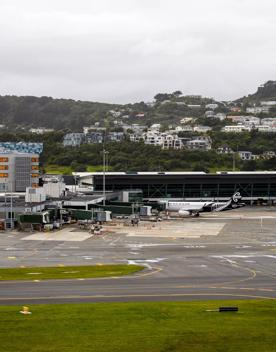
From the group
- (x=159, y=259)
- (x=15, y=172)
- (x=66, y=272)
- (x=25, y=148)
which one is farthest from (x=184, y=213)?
(x=66, y=272)

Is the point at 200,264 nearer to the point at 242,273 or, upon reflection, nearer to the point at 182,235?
the point at 242,273

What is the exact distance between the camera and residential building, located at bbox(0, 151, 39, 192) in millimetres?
173250

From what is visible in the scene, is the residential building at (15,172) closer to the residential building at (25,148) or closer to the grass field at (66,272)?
the residential building at (25,148)

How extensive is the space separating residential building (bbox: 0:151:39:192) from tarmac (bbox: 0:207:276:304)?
4622 cm

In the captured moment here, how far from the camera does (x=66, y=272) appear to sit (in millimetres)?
69375

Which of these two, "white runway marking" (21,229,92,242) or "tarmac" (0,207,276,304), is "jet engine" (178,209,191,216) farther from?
"white runway marking" (21,229,92,242)

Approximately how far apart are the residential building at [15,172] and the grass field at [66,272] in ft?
333

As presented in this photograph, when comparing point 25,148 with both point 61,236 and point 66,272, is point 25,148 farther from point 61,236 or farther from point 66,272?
point 66,272

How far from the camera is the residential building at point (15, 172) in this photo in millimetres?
173250

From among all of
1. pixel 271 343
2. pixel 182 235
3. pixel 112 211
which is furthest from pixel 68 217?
pixel 271 343

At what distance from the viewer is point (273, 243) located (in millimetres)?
101250

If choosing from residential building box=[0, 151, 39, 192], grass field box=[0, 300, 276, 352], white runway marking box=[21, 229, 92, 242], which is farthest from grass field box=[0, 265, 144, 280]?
residential building box=[0, 151, 39, 192]

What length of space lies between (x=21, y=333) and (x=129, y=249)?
52426 millimetres

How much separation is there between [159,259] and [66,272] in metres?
15.6
